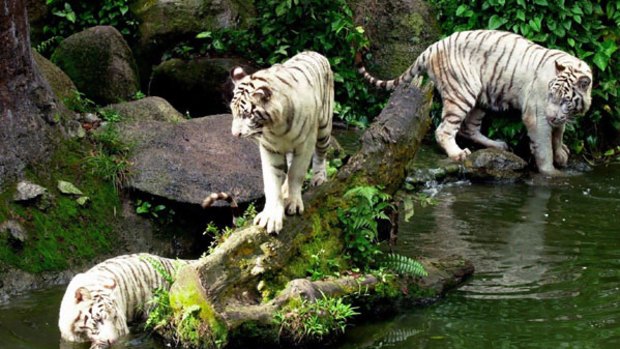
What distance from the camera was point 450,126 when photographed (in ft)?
34.4

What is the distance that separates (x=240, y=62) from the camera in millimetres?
11227

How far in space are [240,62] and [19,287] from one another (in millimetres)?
5222

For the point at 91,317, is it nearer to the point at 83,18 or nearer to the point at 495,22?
the point at 83,18

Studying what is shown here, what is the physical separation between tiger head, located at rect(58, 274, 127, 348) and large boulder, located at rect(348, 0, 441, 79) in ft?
22.4

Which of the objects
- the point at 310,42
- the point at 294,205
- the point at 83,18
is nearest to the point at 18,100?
the point at 294,205

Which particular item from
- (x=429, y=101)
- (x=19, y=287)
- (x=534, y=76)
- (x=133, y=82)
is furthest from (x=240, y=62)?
(x=19, y=287)

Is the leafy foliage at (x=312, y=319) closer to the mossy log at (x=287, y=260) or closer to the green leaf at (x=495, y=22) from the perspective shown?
the mossy log at (x=287, y=260)

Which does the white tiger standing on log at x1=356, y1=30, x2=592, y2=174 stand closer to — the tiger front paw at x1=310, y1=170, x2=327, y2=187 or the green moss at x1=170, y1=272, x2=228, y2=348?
the tiger front paw at x1=310, y1=170, x2=327, y2=187

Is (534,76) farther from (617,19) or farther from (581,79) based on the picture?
(617,19)

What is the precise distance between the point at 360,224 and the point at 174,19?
6073mm

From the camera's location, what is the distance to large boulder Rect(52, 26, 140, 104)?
10.1 m

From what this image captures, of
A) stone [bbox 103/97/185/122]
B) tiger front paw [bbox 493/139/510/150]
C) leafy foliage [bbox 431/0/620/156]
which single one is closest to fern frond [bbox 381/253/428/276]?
stone [bbox 103/97/185/122]

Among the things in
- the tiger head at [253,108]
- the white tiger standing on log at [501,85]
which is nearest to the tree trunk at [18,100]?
the tiger head at [253,108]

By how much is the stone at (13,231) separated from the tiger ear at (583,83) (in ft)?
19.4
